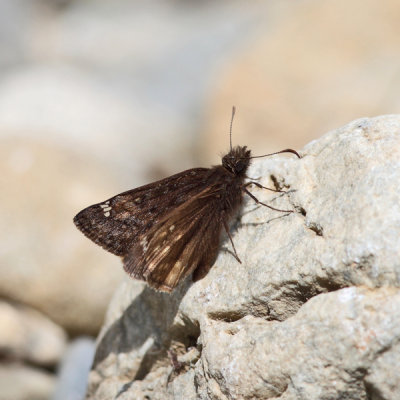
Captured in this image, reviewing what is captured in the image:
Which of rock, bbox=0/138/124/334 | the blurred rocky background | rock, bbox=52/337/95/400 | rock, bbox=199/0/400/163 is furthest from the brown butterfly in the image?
rock, bbox=199/0/400/163

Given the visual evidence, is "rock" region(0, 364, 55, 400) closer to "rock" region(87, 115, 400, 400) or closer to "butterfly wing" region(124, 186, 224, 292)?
"rock" region(87, 115, 400, 400)

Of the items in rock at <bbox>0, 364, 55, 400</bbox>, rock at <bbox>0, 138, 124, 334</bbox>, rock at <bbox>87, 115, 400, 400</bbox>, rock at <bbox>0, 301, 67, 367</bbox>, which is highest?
rock at <bbox>0, 138, 124, 334</bbox>

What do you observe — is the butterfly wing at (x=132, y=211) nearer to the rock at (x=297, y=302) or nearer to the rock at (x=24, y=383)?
the rock at (x=297, y=302)

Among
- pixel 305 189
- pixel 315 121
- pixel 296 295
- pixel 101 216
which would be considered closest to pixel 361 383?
pixel 296 295

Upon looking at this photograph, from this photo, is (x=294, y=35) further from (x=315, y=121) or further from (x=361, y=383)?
(x=361, y=383)

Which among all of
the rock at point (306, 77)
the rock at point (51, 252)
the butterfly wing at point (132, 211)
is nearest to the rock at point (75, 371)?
the rock at point (51, 252)

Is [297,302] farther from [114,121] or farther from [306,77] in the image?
[114,121]
